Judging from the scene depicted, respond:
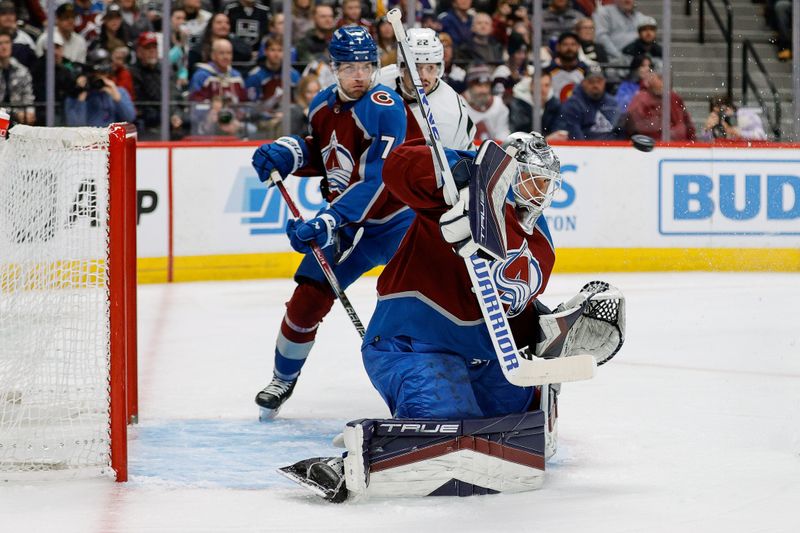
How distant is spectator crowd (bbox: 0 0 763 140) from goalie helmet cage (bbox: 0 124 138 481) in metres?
3.80

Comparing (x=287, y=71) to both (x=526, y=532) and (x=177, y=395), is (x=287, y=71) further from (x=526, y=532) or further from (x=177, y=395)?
(x=526, y=532)

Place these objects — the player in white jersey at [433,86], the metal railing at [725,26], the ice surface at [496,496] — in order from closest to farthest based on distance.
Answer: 1. the ice surface at [496,496]
2. the player in white jersey at [433,86]
3. the metal railing at [725,26]

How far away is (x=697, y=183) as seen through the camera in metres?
7.56

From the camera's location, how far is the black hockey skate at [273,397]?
13.3 ft

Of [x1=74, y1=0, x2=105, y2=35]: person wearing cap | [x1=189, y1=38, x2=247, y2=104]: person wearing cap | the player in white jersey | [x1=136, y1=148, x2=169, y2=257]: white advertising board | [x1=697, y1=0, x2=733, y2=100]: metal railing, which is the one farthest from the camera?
[x1=697, y1=0, x2=733, y2=100]: metal railing

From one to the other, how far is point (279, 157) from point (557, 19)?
424cm

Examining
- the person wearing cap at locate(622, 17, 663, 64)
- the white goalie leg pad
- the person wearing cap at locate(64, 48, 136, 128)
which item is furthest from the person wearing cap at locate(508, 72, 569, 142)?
the white goalie leg pad

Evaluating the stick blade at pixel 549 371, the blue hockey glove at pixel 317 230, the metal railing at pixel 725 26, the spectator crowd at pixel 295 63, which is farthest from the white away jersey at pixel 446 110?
the metal railing at pixel 725 26

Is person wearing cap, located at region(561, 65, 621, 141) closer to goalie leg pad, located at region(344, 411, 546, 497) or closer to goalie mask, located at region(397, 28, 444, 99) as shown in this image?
goalie mask, located at region(397, 28, 444, 99)

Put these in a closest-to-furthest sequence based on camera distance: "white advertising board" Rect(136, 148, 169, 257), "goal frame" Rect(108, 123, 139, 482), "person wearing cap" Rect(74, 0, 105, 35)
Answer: "goal frame" Rect(108, 123, 139, 482) → "white advertising board" Rect(136, 148, 169, 257) → "person wearing cap" Rect(74, 0, 105, 35)

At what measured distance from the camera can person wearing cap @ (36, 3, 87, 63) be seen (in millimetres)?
7312

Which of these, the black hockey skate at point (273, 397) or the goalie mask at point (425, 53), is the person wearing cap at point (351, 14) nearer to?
the goalie mask at point (425, 53)

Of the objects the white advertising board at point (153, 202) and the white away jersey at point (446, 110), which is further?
the white advertising board at point (153, 202)

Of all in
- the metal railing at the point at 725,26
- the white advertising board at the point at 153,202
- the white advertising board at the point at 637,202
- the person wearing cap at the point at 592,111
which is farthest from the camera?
the metal railing at the point at 725,26
